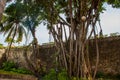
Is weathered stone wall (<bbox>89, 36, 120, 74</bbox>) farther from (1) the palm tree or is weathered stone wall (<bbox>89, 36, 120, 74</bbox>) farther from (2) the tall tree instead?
(1) the palm tree

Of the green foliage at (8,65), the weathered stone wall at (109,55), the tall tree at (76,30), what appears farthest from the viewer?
the green foliage at (8,65)

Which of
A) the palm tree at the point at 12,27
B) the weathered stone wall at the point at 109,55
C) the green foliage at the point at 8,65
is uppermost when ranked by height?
the palm tree at the point at 12,27

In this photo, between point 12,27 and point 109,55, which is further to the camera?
point 12,27

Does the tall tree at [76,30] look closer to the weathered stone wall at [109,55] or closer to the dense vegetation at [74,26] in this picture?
the dense vegetation at [74,26]

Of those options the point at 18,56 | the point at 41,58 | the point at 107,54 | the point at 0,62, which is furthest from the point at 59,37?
the point at 0,62

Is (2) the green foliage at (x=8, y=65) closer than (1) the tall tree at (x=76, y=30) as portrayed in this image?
No

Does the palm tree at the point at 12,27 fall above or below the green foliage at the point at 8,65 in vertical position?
above

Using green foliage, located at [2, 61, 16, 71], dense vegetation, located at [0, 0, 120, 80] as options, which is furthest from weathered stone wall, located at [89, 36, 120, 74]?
green foliage, located at [2, 61, 16, 71]

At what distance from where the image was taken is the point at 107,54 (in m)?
16.6

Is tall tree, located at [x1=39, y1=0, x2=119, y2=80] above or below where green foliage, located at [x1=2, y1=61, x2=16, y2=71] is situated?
above

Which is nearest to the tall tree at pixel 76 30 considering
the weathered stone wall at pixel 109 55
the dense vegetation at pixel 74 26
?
the dense vegetation at pixel 74 26

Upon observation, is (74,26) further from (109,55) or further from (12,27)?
(12,27)

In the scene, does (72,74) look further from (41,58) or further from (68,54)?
(41,58)

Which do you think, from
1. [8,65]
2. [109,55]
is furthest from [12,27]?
[109,55]
